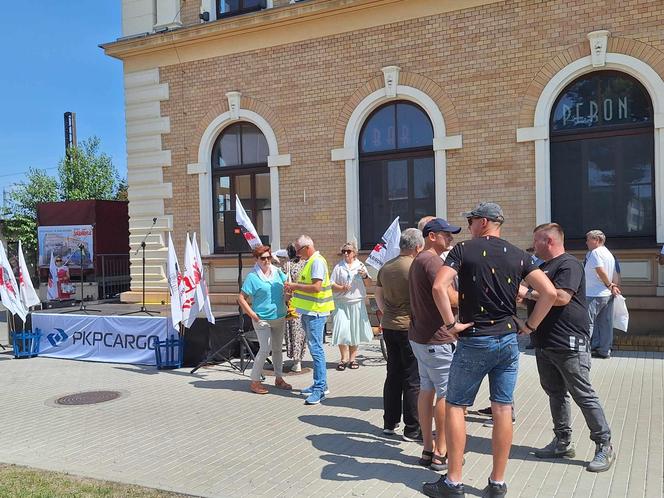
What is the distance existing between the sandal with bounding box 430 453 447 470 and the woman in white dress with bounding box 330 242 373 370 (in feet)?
13.4

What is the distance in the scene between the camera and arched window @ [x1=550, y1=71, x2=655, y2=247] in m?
10.2

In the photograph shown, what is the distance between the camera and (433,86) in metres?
11.4

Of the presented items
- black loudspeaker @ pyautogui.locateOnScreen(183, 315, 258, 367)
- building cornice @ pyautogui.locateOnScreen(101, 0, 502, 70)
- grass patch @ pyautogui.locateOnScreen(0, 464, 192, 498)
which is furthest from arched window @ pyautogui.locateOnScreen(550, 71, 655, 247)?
grass patch @ pyautogui.locateOnScreen(0, 464, 192, 498)

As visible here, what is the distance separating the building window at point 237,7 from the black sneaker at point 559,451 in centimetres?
1111

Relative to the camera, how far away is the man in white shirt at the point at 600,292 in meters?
8.96

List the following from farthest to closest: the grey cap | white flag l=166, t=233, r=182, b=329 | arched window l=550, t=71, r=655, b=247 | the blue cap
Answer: arched window l=550, t=71, r=655, b=247
white flag l=166, t=233, r=182, b=329
the blue cap
the grey cap

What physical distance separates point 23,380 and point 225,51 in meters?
8.04

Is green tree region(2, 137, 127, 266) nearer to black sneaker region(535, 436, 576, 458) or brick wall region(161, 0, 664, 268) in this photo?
brick wall region(161, 0, 664, 268)

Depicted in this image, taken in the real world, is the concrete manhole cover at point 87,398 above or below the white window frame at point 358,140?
below

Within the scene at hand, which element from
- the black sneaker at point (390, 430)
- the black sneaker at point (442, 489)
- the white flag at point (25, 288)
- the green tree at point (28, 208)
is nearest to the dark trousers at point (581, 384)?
the black sneaker at point (442, 489)

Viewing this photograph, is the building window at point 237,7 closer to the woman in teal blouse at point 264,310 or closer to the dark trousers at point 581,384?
the woman in teal blouse at point 264,310

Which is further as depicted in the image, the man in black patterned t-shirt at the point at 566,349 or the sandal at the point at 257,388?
the sandal at the point at 257,388

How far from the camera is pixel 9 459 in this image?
5.52m

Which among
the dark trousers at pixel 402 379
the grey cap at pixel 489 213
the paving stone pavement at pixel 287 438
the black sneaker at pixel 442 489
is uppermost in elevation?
the grey cap at pixel 489 213
